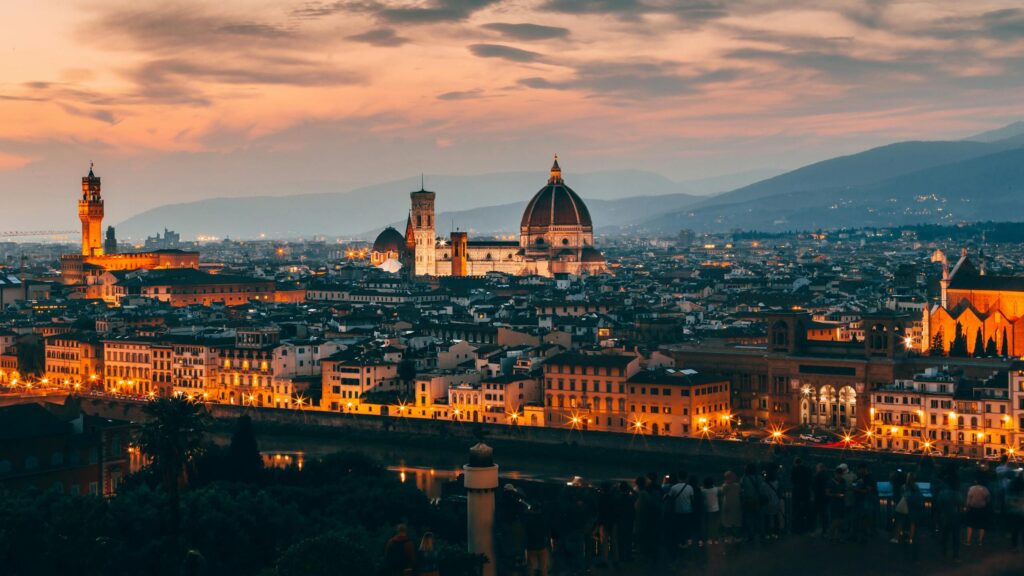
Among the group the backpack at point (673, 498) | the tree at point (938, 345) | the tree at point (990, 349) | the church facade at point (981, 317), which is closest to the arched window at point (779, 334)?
the tree at point (938, 345)

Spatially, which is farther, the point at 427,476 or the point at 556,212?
the point at 556,212

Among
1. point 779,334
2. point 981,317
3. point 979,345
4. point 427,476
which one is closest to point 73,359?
point 427,476

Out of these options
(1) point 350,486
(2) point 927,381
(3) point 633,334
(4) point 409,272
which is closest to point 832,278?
(4) point 409,272

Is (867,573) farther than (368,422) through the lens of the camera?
No

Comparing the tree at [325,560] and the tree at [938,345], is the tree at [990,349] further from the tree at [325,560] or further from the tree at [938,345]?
the tree at [325,560]

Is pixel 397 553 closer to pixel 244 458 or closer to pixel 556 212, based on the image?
pixel 244 458

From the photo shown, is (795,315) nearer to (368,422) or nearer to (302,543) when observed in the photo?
(368,422)
